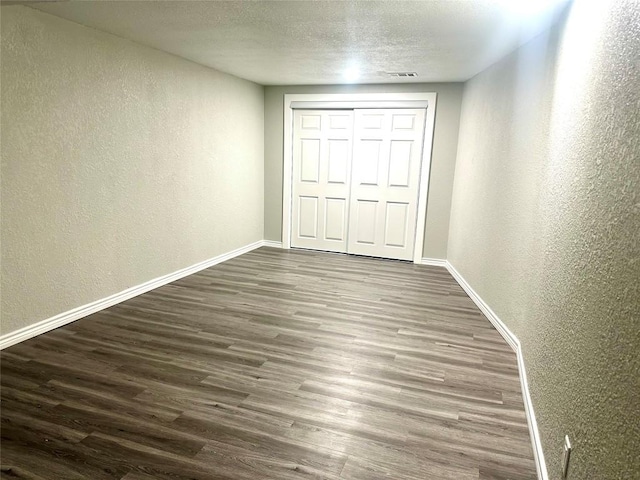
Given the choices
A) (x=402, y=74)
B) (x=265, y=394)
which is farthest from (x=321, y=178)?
(x=265, y=394)

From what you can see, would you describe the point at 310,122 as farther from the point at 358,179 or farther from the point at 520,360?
the point at 520,360

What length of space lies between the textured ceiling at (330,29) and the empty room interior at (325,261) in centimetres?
3

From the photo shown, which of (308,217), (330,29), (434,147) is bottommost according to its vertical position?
(308,217)

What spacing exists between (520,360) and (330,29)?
2484 mm

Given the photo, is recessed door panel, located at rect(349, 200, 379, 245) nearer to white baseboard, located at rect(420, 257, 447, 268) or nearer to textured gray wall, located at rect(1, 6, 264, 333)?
white baseboard, located at rect(420, 257, 447, 268)

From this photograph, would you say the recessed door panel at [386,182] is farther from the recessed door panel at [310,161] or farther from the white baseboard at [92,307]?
the white baseboard at [92,307]

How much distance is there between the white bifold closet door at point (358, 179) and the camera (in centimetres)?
526

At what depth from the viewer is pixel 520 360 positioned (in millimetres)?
2697

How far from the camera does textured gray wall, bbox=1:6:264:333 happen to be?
8.80ft

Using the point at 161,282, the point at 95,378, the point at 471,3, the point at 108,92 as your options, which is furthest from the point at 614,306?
the point at 161,282

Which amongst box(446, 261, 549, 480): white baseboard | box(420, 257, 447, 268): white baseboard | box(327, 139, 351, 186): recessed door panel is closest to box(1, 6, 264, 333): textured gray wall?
box(327, 139, 351, 186): recessed door panel

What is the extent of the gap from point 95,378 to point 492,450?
6.98 ft

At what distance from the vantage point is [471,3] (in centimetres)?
226

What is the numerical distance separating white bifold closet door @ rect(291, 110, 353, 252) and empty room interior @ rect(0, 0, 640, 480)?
25 cm
